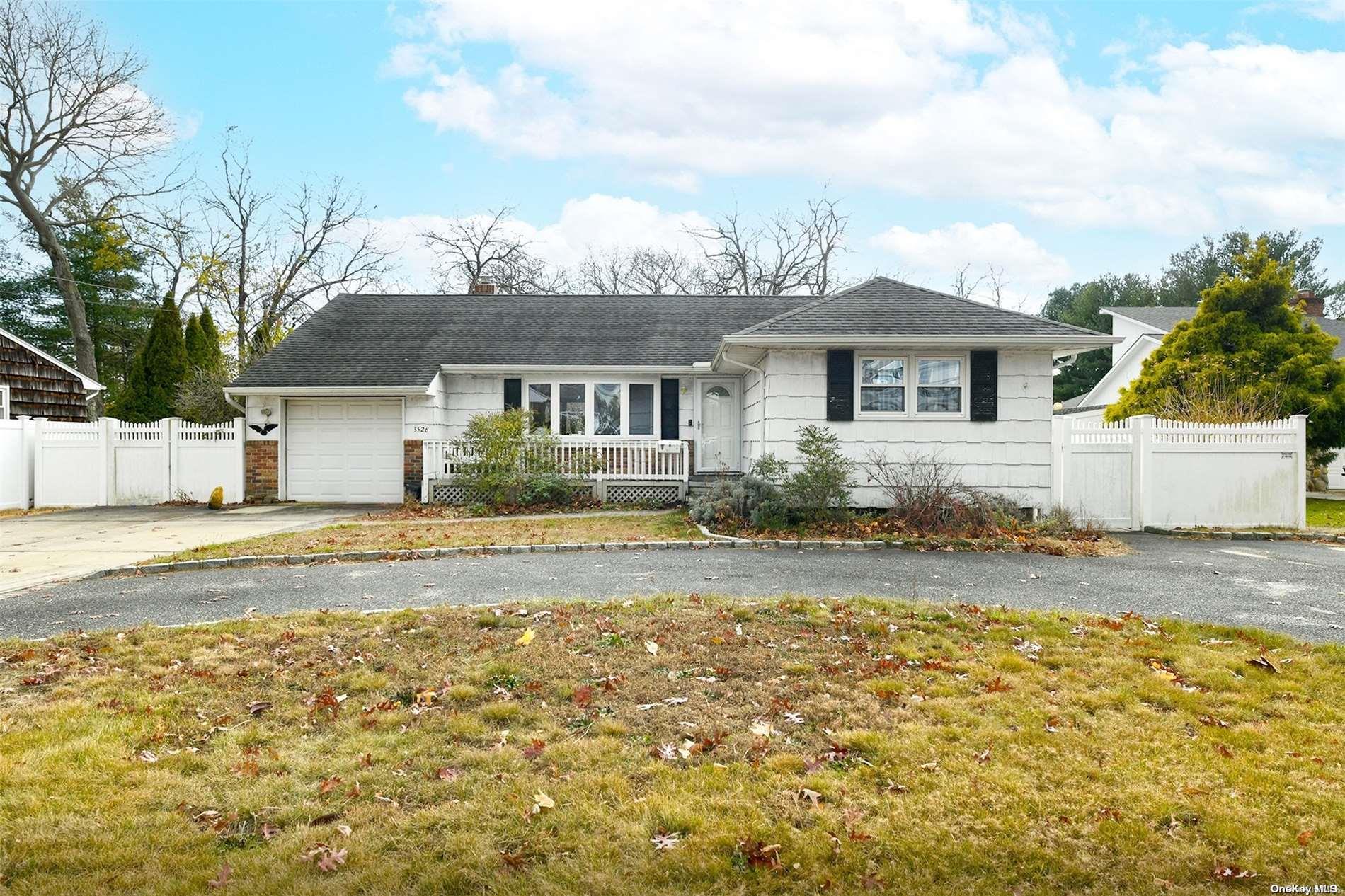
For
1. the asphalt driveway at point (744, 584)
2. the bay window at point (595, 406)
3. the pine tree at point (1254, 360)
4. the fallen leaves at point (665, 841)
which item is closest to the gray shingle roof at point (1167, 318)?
the pine tree at point (1254, 360)

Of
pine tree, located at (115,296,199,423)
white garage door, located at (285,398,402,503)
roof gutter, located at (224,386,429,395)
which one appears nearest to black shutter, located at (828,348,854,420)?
roof gutter, located at (224,386,429,395)

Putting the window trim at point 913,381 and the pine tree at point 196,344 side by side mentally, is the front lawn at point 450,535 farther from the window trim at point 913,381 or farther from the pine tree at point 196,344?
the pine tree at point 196,344

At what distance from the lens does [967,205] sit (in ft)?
90.7

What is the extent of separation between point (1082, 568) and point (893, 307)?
6.33m

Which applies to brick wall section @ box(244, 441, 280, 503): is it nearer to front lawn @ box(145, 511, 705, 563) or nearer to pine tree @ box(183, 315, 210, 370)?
front lawn @ box(145, 511, 705, 563)

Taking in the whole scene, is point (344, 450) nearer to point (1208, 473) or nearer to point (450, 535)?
point (450, 535)

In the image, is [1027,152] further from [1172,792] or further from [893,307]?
[1172,792]

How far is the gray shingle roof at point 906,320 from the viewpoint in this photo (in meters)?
13.3

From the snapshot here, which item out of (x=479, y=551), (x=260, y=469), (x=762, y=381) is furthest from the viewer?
(x=260, y=469)

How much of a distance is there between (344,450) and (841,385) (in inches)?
453

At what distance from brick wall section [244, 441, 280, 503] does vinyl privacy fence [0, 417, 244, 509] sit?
0.14m

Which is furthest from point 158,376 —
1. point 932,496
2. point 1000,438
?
point 1000,438

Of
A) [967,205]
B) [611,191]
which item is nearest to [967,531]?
[967,205]

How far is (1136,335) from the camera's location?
2872cm
